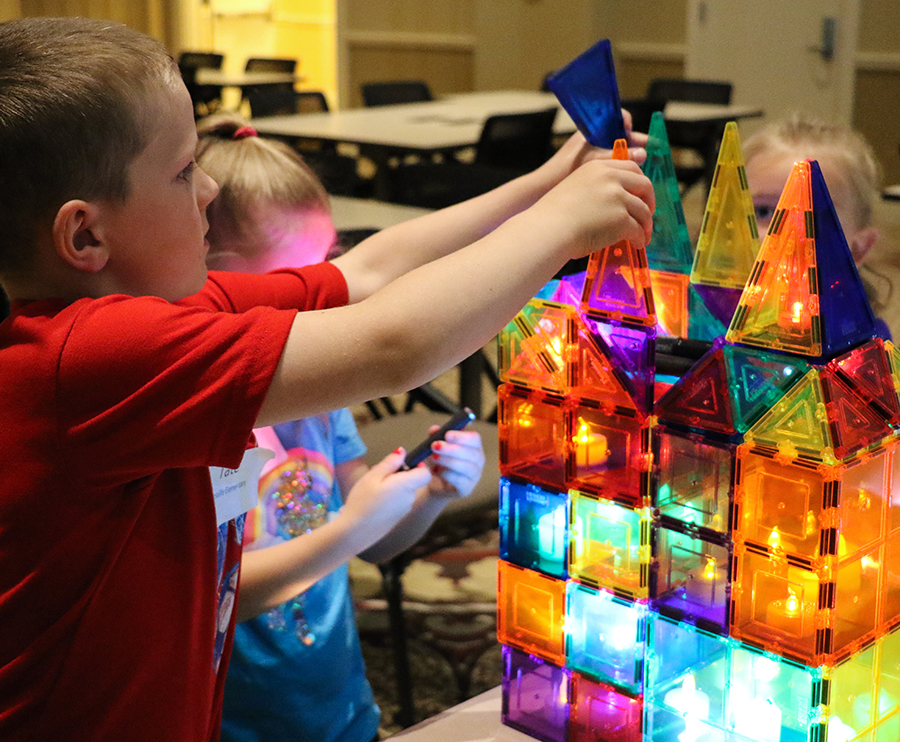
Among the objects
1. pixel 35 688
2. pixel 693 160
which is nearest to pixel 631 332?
pixel 35 688

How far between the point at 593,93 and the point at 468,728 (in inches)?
22.4

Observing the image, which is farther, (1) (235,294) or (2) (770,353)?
(1) (235,294)

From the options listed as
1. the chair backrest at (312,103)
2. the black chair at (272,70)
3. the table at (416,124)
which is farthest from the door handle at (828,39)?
the black chair at (272,70)

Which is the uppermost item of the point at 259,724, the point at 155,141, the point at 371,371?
the point at 155,141

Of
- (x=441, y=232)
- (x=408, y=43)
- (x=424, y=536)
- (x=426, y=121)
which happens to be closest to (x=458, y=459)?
(x=441, y=232)

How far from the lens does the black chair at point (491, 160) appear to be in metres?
3.07

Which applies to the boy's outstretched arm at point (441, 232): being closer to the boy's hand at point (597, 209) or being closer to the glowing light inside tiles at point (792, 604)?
the boy's hand at point (597, 209)

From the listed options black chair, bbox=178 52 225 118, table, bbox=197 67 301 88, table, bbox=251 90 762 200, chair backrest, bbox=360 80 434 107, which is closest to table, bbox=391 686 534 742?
table, bbox=251 90 762 200

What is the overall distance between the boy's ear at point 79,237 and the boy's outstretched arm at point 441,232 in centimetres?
39

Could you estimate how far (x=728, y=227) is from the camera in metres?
0.93

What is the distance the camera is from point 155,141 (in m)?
0.74

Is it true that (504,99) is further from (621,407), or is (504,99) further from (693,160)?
(621,407)

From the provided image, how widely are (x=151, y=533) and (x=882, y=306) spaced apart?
1.02m

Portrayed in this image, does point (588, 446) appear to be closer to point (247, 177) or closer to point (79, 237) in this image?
point (79, 237)
